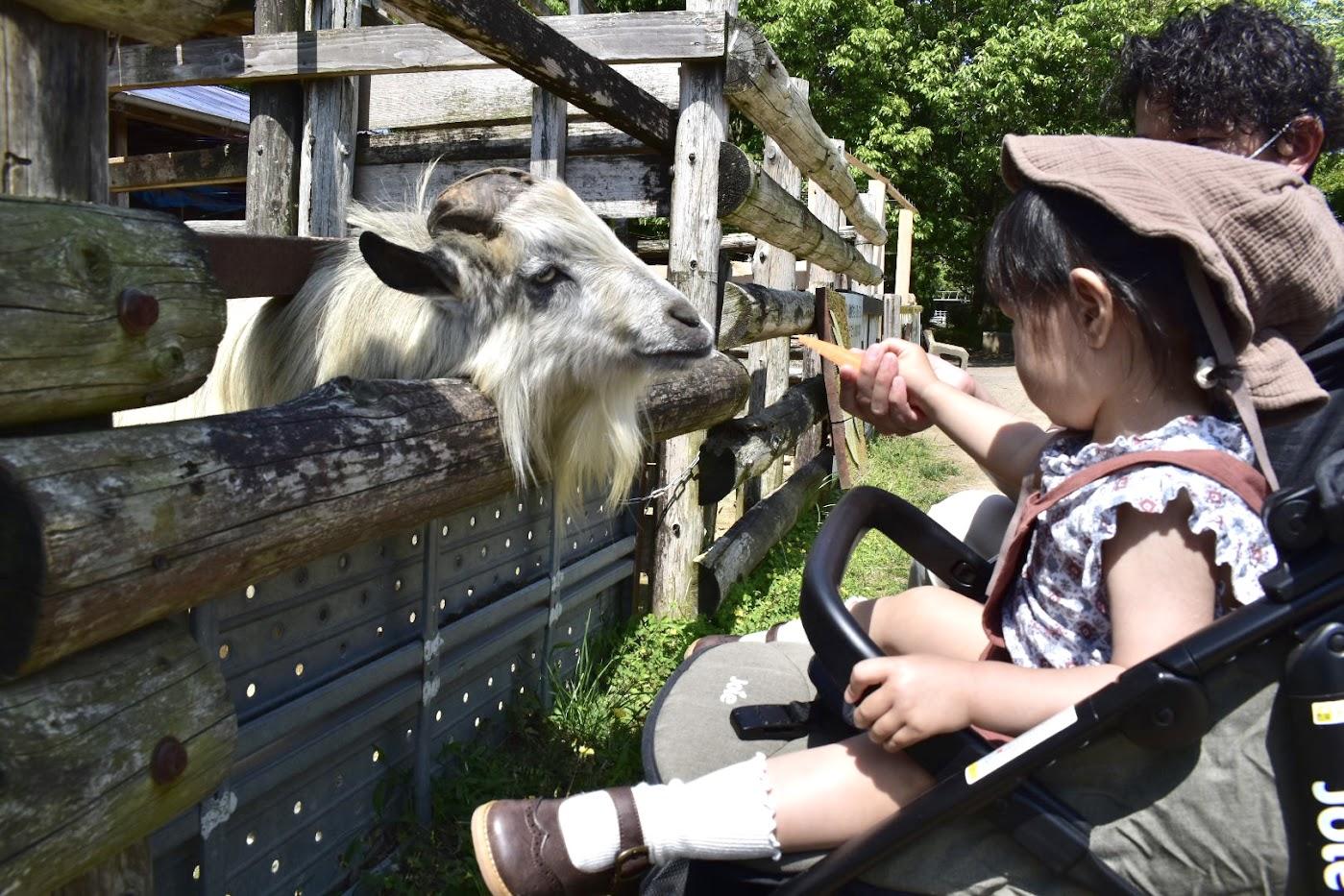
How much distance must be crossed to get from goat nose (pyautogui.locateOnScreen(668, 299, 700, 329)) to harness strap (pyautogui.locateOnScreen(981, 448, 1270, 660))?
1361mm

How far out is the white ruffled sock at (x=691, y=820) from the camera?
170 cm

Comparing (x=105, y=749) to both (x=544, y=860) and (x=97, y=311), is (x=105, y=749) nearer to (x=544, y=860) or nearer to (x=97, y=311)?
(x=97, y=311)

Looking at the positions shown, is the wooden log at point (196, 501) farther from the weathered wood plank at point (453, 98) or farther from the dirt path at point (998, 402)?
the weathered wood plank at point (453, 98)

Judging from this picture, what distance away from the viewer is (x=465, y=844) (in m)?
2.79

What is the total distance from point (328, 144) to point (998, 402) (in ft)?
36.6

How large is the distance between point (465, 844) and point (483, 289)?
1.57m

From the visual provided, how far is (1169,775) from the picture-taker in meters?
1.44

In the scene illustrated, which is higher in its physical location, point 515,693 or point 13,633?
point 13,633

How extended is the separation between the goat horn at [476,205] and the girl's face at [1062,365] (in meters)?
1.71

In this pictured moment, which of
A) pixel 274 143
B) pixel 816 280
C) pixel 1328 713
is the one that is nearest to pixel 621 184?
pixel 274 143

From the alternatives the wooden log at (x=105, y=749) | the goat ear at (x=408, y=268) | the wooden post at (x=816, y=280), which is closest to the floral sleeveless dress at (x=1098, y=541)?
the wooden log at (x=105, y=749)

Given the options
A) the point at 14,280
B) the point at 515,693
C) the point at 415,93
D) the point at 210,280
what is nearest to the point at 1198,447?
the point at 210,280

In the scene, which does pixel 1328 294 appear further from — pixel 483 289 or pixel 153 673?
pixel 483 289

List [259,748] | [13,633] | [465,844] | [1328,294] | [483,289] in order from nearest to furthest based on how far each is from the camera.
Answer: [13,633] < [1328,294] < [259,748] < [465,844] < [483,289]
